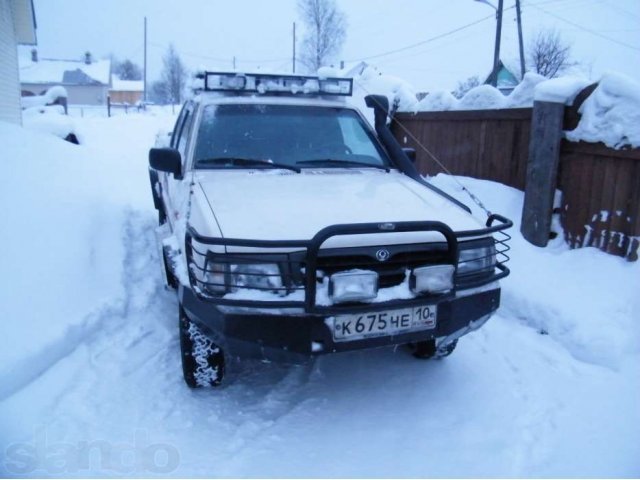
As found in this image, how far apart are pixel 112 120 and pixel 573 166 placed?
23.5 m

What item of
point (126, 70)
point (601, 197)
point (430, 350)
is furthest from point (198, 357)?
point (126, 70)

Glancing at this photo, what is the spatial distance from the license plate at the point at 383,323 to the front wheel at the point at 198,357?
892mm

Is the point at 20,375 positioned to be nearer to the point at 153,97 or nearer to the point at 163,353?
the point at 163,353

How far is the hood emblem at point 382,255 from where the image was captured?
8.68ft

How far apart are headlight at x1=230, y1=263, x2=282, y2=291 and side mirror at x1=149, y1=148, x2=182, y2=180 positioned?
4.58 feet

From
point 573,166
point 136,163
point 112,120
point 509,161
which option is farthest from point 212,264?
point 112,120

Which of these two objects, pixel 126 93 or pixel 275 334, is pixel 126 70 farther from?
pixel 275 334

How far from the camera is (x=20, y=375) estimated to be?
3072 mm

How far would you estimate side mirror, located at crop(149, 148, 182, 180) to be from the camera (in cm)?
355

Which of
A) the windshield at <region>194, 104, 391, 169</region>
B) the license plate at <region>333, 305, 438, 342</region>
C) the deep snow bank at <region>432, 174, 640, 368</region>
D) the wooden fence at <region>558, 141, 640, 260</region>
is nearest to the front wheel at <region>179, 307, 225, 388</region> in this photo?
the license plate at <region>333, 305, 438, 342</region>

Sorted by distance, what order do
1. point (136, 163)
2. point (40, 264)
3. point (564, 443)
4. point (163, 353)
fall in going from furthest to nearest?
point (136, 163) → point (40, 264) → point (163, 353) → point (564, 443)

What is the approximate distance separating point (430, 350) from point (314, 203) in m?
1.50

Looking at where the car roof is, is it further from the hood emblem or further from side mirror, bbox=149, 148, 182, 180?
the hood emblem

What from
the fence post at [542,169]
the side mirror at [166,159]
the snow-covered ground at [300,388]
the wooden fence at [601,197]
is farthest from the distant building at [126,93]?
the wooden fence at [601,197]
